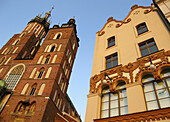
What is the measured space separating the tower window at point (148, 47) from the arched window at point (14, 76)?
20041 mm

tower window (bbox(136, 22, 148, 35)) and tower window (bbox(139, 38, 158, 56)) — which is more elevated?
tower window (bbox(136, 22, 148, 35))

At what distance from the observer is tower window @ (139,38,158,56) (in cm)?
897

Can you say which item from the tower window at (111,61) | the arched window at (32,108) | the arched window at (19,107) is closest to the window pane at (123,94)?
the tower window at (111,61)

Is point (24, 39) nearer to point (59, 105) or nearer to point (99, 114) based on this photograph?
point (59, 105)

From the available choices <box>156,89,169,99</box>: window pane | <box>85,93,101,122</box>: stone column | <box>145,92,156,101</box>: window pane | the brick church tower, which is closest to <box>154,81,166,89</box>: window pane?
<box>156,89,169,99</box>: window pane

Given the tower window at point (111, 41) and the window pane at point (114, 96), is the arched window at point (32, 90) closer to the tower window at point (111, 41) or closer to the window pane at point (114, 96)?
the tower window at point (111, 41)

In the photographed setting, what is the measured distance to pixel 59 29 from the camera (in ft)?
113

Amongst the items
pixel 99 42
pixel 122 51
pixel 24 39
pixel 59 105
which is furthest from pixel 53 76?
pixel 24 39

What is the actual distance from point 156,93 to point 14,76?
23453 millimetres

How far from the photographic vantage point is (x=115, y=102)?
7.89 metres

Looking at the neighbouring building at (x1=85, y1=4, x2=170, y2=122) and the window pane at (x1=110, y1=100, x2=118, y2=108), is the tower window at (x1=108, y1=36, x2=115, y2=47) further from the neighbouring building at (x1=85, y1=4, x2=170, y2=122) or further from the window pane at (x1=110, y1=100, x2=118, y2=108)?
the window pane at (x1=110, y1=100, x2=118, y2=108)

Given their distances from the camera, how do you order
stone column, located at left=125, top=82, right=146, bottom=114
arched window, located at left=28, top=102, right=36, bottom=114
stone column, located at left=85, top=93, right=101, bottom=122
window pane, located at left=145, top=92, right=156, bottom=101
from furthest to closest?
arched window, located at left=28, top=102, right=36, bottom=114, stone column, located at left=85, top=93, right=101, bottom=122, window pane, located at left=145, top=92, right=156, bottom=101, stone column, located at left=125, top=82, right=146, bottom=114

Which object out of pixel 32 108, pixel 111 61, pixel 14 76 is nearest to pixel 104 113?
pixel 111 61

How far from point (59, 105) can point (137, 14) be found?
1695 centimetres
